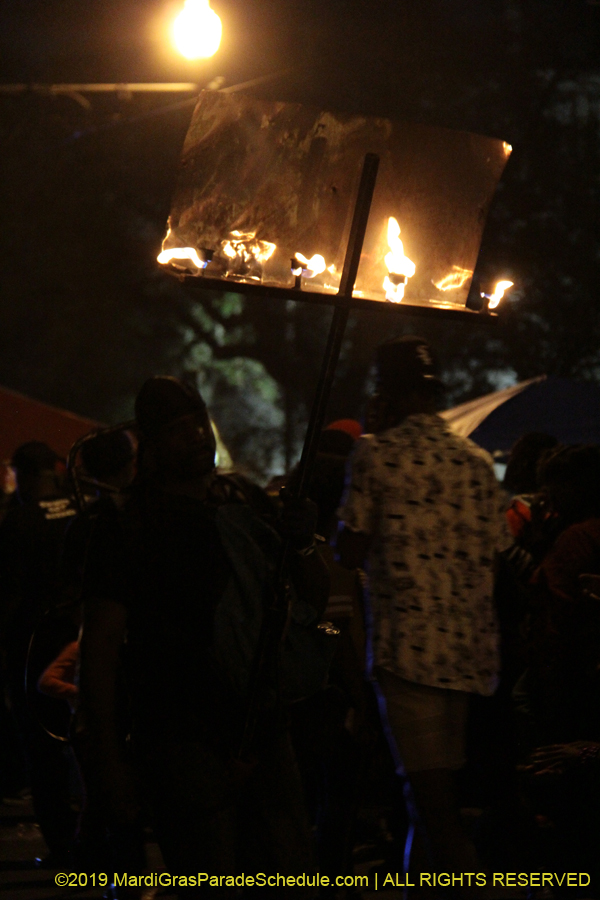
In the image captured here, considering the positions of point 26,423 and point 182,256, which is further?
point 26,423

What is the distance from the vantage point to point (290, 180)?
3.40 metres

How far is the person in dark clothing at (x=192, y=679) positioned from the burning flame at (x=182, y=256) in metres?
0.72

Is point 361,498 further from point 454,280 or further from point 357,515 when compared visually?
point 454,280

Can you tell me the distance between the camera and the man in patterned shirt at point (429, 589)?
3.56 m

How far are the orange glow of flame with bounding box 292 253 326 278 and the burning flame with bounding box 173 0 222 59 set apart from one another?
7869 millimetres

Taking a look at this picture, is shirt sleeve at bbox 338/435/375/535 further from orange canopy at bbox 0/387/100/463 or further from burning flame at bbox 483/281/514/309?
orange canopy at bbox 0/387/100/463

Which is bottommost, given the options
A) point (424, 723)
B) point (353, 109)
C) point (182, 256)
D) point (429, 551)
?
point (424, 723)

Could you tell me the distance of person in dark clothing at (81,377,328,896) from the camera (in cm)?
275

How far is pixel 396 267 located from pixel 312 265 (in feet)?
0.88

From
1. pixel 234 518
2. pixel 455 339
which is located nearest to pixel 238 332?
pixel 455 339

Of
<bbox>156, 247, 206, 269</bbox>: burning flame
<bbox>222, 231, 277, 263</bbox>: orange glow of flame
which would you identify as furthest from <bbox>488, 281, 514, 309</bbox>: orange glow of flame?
<bbox>156, 247, 206, 269</bbox>: burning flame

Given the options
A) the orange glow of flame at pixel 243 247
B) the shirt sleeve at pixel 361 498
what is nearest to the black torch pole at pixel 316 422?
the orange glow of flame at pixel 243 247

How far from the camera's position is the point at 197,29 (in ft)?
34.5

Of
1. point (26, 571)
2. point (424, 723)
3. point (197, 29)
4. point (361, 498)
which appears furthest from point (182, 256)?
point (197, 29)
